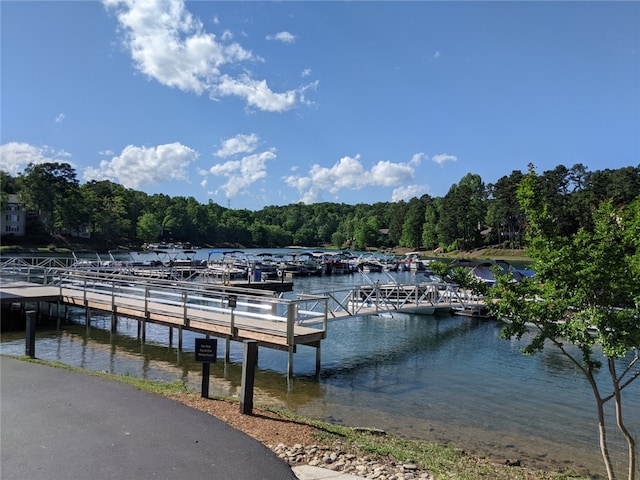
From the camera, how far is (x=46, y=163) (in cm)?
10212

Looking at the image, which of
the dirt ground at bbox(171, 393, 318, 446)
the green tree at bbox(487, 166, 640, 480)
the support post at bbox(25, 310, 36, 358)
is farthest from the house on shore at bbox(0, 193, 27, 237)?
the green tree at bbox(487, 166, 640, 480)

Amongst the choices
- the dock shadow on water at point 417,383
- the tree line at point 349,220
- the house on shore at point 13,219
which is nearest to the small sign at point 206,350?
the dock shadow on water at point 417,383

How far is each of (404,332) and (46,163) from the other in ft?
335

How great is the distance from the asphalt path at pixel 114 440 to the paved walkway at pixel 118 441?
1 cm

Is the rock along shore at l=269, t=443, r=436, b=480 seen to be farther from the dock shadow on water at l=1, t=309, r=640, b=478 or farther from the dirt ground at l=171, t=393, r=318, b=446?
the dock shadow on water at l=1, t=309, r=640, b=478

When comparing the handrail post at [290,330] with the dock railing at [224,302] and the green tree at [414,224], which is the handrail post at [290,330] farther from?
the green tree at [414,224]

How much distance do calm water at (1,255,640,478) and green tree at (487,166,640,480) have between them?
3183mm

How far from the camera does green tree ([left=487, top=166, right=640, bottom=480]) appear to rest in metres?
6.97

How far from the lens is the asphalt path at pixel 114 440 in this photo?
227 inches

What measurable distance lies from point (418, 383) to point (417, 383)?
0.10 feet

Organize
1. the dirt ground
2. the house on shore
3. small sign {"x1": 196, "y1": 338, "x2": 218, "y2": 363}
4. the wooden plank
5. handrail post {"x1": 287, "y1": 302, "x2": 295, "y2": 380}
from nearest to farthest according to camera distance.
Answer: the dirt ground → small sign {"x1": 196, "y1": 338, "x2": 218, "y2": 363} → handrail post {"x1": 287, "y1": 302, "x2": 295, "y2": 380} → the wooden plank → the house on shore

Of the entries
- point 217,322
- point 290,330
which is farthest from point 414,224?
point 290,330

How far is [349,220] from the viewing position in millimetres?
184125

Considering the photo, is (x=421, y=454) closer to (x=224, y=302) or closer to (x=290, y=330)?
(x=290, y=330)
